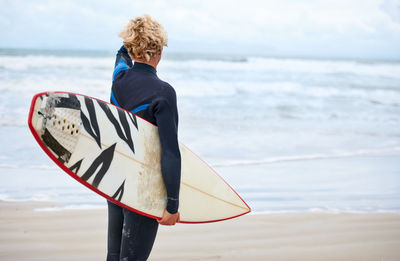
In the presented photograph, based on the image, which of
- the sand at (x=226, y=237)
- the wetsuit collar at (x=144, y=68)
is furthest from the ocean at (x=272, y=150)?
the wetsuit collar at (x=144, y=68)

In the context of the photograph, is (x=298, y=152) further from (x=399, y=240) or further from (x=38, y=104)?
(x=38, y=104)

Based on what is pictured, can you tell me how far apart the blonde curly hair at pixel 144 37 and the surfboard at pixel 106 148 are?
24 centimetres

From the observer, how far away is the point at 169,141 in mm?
1319

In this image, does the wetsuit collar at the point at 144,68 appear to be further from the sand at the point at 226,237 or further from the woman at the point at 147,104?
the sand at the point at 226,237

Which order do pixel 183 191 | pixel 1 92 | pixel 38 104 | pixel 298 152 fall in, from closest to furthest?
pixel 38 104 < pixel 183 191 < pixel 298 152 < pixel 1 92

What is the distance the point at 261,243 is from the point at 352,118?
7346 mm

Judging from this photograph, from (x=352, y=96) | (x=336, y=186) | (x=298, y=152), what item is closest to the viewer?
(x=336, y=186)

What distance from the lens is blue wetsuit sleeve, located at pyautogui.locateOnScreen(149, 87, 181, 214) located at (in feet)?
4.23

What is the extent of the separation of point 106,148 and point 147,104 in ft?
0.97

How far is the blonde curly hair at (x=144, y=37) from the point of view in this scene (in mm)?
1336

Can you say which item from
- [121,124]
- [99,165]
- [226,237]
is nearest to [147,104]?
[121,124]

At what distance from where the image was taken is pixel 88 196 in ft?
11.5

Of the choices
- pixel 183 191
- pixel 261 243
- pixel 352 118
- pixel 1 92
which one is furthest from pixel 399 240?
pixel 1 92

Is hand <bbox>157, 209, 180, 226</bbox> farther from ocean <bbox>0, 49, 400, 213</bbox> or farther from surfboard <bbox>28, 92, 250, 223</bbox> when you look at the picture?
ocean <bbox>0, 49, 400, 213</bbox>
